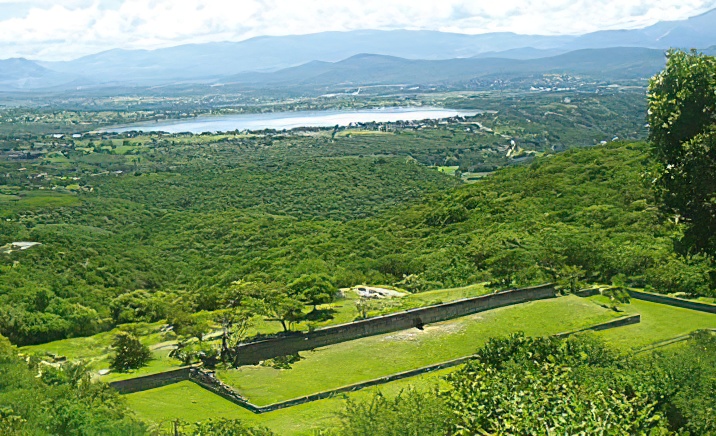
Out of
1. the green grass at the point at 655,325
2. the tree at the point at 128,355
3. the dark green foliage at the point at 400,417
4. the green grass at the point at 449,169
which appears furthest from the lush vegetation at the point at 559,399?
the green grass at the point at 449,169

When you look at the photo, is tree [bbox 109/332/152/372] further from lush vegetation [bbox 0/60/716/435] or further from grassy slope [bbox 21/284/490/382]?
grassy slope [bbox 21/284/490/382]

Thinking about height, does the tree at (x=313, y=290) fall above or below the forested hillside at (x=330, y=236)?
above

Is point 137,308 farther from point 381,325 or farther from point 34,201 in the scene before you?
point 34,201

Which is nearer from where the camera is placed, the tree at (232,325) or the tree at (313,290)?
the tree at (232,325)

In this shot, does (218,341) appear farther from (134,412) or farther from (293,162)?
(293,162)

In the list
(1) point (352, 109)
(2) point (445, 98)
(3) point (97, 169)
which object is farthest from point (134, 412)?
(2) point (445, 98)

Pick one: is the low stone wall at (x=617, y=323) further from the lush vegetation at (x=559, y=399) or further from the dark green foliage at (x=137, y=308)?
the dark green foliage at (x=137, y=308)

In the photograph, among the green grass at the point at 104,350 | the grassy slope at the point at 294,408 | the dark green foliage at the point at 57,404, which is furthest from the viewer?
the green grass at the point at 104,350
